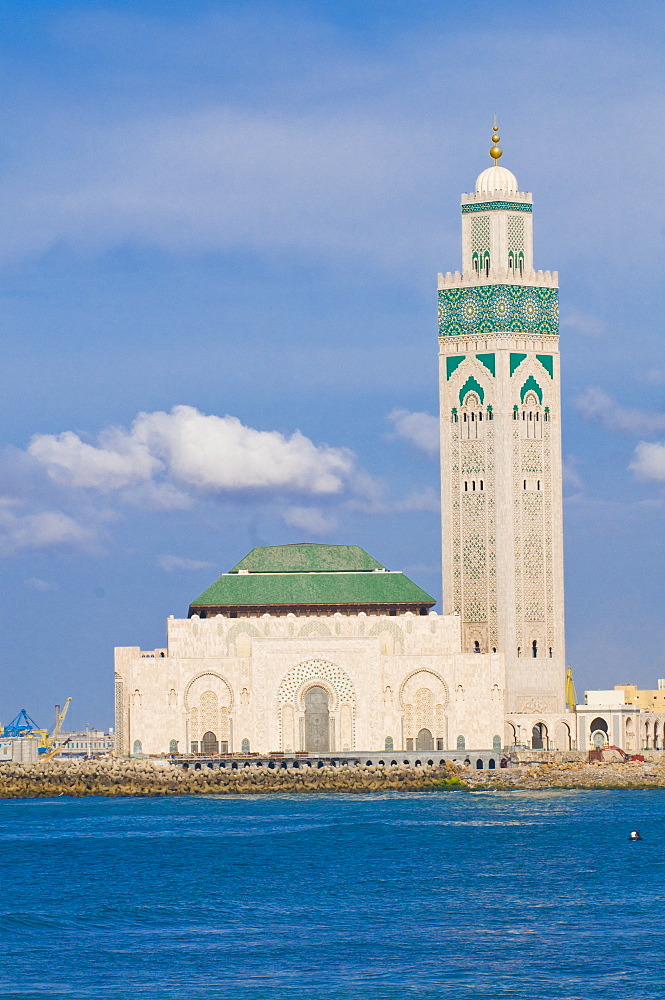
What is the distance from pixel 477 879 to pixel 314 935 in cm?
1039

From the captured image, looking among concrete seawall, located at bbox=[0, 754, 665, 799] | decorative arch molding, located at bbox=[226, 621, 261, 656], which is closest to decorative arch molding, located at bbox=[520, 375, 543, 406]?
decorative arch molding, located at bbox=[226, 621, 261, 656]

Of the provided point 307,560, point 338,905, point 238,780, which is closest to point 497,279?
point 307,560

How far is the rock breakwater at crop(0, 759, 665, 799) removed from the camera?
95875 millimetres

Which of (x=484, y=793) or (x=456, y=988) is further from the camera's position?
(x=484, y=793)

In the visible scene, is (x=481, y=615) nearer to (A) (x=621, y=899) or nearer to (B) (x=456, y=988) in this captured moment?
(A) (x=621, y=899)

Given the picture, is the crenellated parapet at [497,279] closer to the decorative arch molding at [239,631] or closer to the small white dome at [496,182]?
the small white dome at [496,182]

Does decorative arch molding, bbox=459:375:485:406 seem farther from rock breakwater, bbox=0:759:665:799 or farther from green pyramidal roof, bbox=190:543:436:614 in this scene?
rock breakwater, bbox=0:759:665:799

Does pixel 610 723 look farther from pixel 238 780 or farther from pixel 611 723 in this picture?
pixel 238 780

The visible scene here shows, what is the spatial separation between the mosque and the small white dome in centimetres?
8

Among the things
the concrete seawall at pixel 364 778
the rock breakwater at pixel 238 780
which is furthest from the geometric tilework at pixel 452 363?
the rock breakwater at pixel 238 780

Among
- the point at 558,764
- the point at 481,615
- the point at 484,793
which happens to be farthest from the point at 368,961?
the point at 481,615

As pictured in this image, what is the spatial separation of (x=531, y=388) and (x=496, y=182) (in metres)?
10.2

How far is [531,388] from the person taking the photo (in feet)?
351

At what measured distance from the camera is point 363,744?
10156 centimetres
